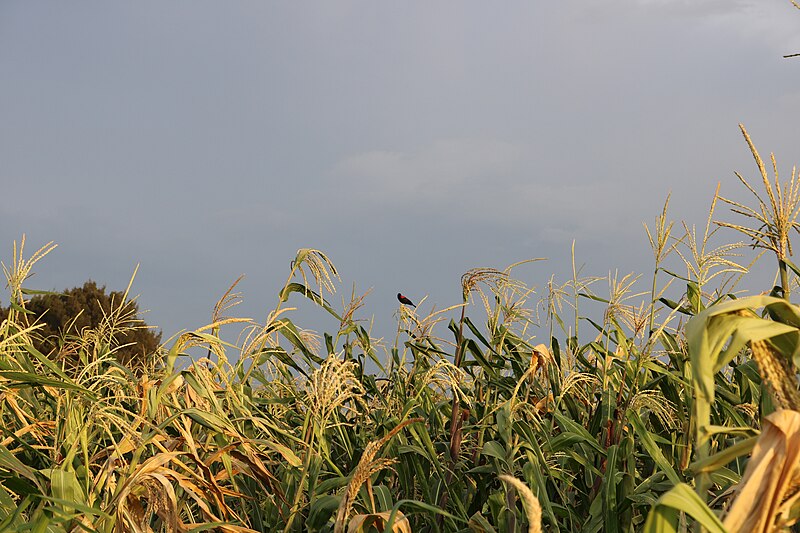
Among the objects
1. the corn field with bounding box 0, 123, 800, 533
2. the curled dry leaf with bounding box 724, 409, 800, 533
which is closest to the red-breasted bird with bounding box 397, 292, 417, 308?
the corn field with bounding box 0, 123, 800, 533

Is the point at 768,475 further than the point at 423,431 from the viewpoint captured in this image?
No

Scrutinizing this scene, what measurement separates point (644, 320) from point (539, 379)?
516 millimetres

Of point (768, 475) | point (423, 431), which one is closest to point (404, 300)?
point (423, 431)

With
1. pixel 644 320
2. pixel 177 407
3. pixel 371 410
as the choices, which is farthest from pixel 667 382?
pixel 177 407

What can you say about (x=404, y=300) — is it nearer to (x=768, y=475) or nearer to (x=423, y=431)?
(x=423, y=431)

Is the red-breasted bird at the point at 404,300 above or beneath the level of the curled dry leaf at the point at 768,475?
above

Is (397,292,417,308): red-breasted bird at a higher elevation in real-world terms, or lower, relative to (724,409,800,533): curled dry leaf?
higher

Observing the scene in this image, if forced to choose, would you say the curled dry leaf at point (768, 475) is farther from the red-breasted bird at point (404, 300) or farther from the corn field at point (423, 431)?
the red-breasted bird at point (404, 300)

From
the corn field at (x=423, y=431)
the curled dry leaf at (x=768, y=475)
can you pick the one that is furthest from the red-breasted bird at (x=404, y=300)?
the curled dry leaf at (x=768, y=475)

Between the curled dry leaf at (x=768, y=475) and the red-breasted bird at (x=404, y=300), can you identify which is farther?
the red-breasted bird at (x=404, y=300)

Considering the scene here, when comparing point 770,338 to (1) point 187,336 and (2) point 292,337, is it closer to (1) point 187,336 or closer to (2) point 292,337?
(1) point 187,336

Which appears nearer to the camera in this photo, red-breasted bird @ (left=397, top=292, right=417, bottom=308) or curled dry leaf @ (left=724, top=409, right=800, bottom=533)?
curled dry leaf @ (left=724, top=409, right=800, bottom=533)

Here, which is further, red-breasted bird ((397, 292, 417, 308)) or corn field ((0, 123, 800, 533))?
red-breasted bird ((397, 292, 417, 308))

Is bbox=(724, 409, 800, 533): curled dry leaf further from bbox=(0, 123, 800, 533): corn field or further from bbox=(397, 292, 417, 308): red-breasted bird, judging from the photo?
bbox=(397, 292, 417, 308): red-breasted bird
